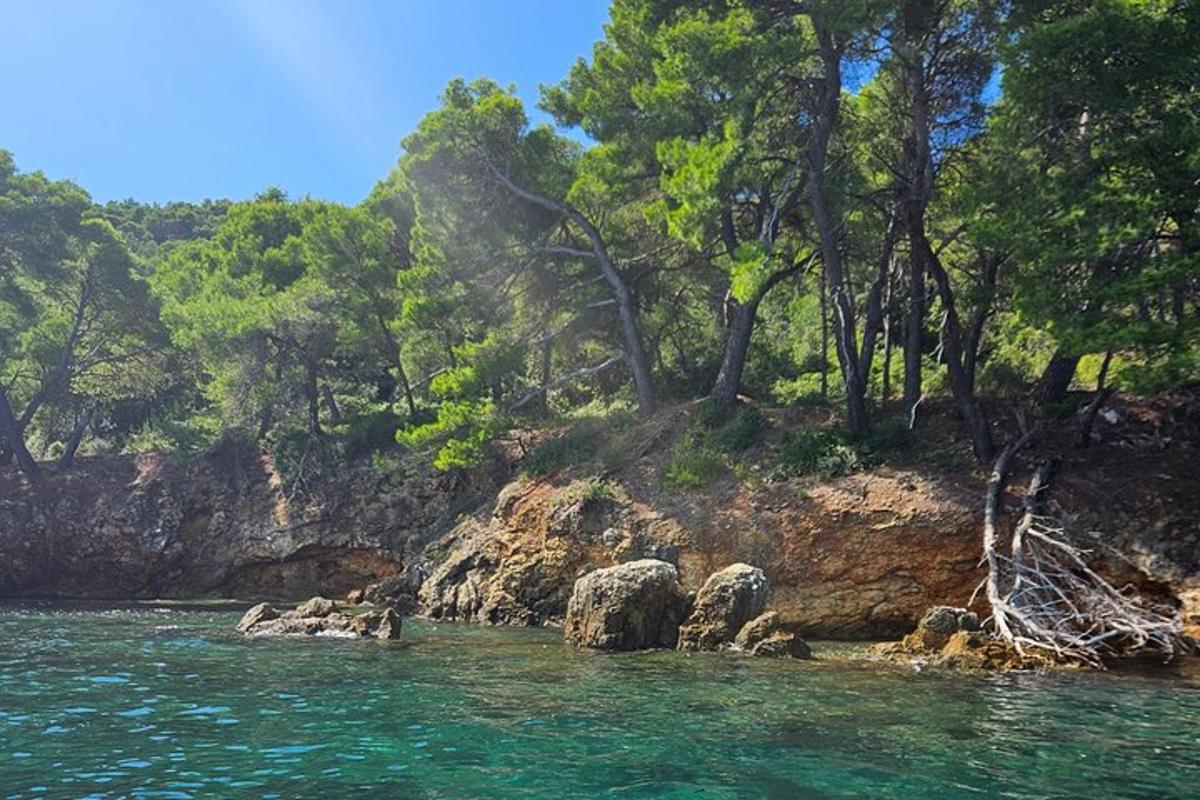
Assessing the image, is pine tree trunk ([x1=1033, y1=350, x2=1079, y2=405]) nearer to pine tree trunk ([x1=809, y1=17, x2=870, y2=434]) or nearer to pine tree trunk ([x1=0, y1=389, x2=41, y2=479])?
pine tree trunk ([x1=809, y1=17, x2=870, y2=434])

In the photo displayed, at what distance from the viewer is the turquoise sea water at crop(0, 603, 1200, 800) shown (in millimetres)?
7090

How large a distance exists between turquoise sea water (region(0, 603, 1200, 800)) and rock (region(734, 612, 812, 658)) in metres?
0.92

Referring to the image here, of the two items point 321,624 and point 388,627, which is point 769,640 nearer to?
point 388,627

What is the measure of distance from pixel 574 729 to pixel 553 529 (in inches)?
505

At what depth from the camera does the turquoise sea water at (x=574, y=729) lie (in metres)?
7.09

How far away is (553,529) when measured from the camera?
21.8 metres

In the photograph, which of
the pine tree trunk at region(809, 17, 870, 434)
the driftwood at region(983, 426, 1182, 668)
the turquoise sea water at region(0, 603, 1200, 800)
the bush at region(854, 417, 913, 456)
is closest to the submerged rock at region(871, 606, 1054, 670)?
the driftwood at region(983, 426, 1182, 668)

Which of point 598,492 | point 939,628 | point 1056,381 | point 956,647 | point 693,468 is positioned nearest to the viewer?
point 956,647

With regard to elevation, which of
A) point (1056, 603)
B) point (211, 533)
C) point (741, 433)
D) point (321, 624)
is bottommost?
point (321, 624)

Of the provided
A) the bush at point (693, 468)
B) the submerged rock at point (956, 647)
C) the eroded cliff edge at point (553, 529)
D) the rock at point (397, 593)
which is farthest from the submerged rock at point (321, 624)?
the submerged rock at point (956, 647)

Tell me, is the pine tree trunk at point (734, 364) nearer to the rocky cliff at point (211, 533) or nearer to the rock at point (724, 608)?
the rock at point (724, 608)

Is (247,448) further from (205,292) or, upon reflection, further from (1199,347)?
(1199,347)

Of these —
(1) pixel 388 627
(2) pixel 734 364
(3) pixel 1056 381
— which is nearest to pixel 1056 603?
(3) pixel 1056 381

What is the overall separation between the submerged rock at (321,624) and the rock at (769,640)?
7129 mm
